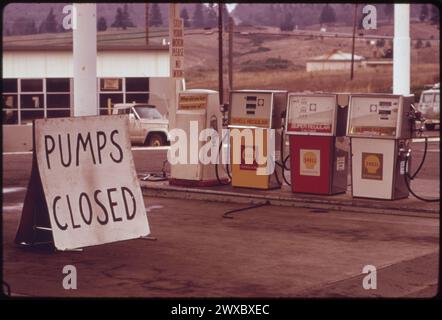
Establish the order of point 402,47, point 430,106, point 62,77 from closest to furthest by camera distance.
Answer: point 402,47 < point 430,106 < point 62,77

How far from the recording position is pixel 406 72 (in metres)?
16.3

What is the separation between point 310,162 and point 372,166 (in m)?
1.00

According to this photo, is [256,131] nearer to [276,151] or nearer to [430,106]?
[276,151]

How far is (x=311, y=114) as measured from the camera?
14336 mm

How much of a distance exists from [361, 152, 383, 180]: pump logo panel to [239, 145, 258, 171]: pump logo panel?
6.16 ft

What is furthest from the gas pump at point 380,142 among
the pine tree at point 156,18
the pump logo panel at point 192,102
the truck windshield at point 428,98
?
the pine tree at point 156,18

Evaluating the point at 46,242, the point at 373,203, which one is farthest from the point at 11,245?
the point at 373,203

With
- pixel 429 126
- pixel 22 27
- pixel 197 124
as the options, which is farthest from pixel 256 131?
pixel 22 27

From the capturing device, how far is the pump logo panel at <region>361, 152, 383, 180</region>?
45.1ft

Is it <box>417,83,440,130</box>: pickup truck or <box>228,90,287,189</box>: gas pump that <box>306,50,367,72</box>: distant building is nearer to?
<box>417,83,440,130</box>: pickup truck

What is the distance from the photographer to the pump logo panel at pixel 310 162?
14273mm

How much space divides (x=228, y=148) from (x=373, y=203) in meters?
2.93

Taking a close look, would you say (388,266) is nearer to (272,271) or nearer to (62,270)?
(272,271)

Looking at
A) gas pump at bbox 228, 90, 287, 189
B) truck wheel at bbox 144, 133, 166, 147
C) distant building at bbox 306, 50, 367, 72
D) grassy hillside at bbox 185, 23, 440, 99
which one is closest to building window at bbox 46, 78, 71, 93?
truck wheel at bbox 144, 133, 166, 147
